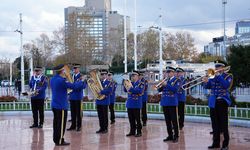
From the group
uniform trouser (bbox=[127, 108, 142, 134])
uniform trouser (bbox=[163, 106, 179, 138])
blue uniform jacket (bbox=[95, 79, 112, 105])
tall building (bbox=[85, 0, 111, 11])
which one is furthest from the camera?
tall building (bbox=[85, 0, 111, 11])

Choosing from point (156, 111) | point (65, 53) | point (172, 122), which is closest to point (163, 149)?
point (172, 122)

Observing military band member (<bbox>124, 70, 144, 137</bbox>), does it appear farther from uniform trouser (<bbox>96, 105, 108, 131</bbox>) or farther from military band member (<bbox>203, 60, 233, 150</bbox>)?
military band member (<bbox>203, 60, 233, 150</bbox>)

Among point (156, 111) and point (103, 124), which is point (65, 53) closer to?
point (156, 111)

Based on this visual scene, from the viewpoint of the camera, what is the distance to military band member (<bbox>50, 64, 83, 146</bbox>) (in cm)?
948

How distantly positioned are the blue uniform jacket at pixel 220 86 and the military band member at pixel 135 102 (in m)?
2.26

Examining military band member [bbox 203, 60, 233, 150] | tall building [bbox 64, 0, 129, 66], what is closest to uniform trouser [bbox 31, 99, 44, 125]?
military band member [bbox 203, 60, 233, 150]

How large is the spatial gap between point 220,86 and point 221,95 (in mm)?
193

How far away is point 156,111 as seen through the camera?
15.6 metres

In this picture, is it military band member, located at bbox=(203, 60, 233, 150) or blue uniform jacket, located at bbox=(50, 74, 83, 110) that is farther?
blue uniform jacket, located at bbox=(50, 74, 83, 110)

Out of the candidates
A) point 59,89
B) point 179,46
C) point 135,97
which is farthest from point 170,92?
point 179,46

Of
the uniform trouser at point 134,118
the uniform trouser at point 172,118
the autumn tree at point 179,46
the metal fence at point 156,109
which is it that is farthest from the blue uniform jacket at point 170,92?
the autumn tree at point 179,46

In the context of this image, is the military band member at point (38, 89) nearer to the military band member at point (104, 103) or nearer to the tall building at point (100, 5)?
the military band member at point (104, 103)

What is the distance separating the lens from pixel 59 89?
957cm

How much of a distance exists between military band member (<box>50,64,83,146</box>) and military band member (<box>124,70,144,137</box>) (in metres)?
1.61
